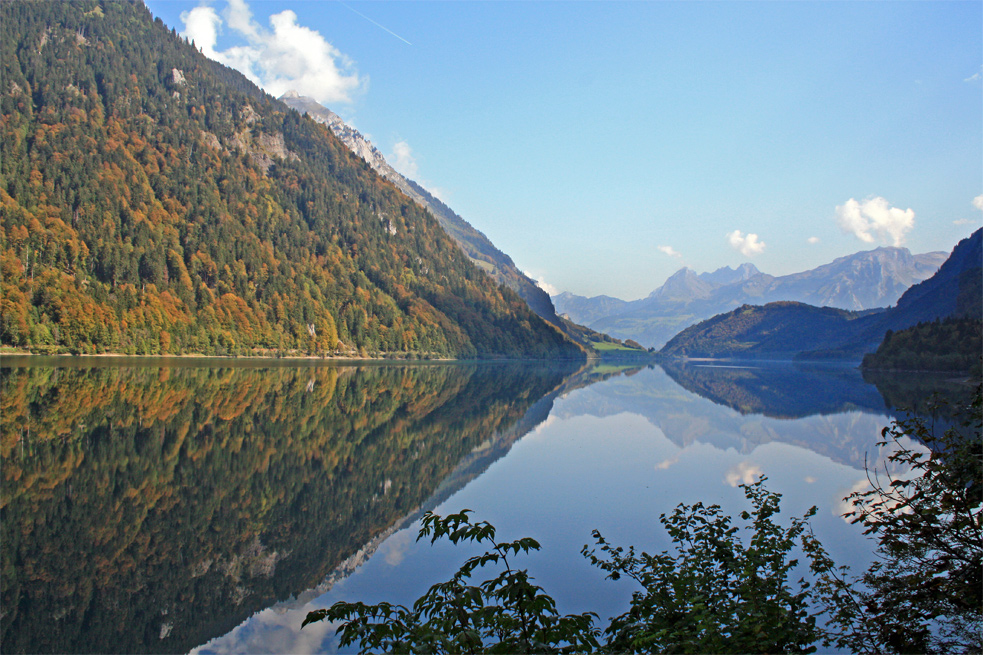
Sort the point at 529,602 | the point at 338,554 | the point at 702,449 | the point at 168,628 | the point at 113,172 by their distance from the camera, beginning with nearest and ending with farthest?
the point at 529,602 < the point at 168,628 < the point at 338,554 < the point at 702,449 < the point at 113,172

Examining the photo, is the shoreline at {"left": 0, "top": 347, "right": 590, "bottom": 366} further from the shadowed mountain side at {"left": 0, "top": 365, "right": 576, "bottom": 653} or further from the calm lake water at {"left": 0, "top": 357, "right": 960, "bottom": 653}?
the shadowed mountain side at {"left": 0, "top": 365, "right": 576, "bottom": 653}

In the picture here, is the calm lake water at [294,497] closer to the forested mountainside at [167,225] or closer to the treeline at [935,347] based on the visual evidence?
the forested mountainside at [167,225]

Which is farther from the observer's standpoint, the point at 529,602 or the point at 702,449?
the point at 702,449

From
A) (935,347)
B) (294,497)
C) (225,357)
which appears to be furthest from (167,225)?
(935,347)

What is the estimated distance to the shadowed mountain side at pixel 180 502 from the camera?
10.1 meters

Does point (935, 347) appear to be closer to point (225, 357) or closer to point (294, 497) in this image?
point (294, 497)

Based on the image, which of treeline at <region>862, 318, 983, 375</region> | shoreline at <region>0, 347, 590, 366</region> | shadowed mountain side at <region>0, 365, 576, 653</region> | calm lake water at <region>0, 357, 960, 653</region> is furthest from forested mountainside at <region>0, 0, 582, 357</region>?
treeline at <region>862, 318, 983, 375</region>

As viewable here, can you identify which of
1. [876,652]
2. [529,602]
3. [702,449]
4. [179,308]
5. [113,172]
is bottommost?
[702,449]

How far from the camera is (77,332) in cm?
7975

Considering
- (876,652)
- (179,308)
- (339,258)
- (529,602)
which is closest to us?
(529,602)

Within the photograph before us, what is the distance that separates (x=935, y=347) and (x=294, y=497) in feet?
379

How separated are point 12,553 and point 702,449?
2868 centimetres

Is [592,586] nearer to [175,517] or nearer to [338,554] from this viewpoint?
Answer: [338,554]

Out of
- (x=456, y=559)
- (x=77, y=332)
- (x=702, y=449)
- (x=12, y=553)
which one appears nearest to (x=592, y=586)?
(x=456, y=559)
